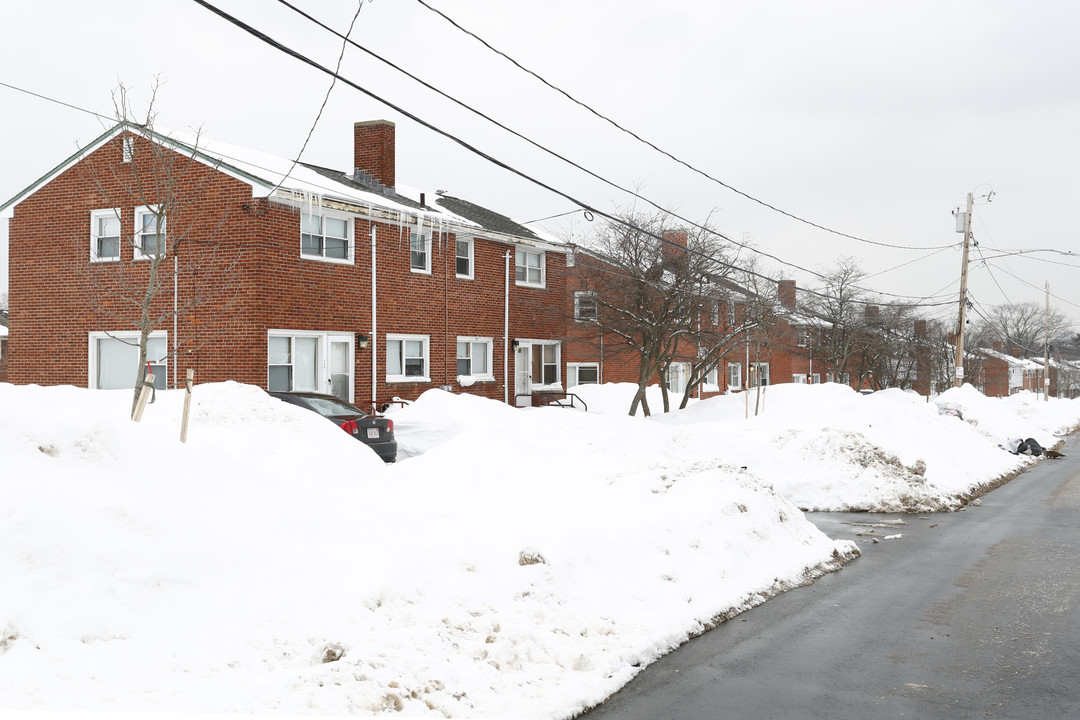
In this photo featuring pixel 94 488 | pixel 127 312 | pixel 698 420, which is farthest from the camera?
pixel 698 420

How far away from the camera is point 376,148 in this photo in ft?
94.5

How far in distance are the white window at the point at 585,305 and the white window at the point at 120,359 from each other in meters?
11.6

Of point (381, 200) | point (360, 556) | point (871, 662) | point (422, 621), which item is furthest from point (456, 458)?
point (381, 200)

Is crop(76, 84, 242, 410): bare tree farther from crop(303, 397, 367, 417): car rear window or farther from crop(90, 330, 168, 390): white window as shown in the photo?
crop(303, 397, 367, 417): car rear window

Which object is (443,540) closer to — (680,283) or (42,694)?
(42,694)

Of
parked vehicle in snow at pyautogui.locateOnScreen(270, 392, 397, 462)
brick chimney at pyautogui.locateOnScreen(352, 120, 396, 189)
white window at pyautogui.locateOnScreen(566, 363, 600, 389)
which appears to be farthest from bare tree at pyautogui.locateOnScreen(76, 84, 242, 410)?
white window at pyautogui.locateOnScreen(566, 363, 600, 389)

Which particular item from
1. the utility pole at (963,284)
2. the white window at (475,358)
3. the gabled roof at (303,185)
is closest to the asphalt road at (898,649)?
the gabled roof at (303,185)

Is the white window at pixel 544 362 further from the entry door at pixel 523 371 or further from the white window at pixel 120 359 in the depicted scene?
the white window at pixel 120 359

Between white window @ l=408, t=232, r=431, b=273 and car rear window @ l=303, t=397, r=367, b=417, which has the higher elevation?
white window @ l=408, t=232, r=431, b=273

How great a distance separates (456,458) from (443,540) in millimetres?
4112

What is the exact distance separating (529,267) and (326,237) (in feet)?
29.3

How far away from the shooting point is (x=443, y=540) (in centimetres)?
830

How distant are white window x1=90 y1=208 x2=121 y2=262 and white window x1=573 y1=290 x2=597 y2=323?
1267cm

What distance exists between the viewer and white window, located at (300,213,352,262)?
22.8m
